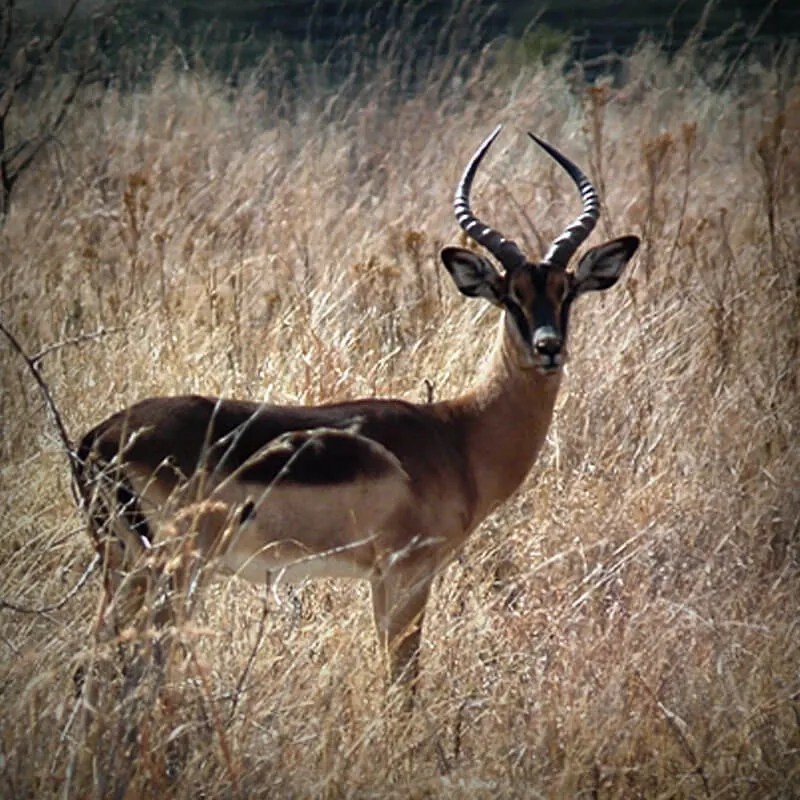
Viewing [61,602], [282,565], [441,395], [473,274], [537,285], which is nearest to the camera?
[61,602]

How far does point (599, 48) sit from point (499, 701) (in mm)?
12892

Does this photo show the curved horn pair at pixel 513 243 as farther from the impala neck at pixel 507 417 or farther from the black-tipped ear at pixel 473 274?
the impala neck at pixel 507 417

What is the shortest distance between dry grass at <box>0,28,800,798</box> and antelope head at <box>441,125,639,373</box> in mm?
690

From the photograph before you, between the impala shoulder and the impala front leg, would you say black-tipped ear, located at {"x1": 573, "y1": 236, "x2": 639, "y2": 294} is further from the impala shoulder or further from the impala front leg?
the impala front leg

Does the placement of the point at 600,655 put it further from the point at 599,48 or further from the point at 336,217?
the point at 599,48

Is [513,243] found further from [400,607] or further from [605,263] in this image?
[400,607]

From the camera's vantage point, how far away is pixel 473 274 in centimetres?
572

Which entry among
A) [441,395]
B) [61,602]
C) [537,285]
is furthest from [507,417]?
[61,602]

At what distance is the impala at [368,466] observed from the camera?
4.68 m

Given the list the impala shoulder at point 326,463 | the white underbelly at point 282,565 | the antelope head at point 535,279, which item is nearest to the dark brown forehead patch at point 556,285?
the antelope head at point 535,279

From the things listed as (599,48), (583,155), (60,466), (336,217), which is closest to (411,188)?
(336,217)

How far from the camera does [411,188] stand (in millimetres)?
10352

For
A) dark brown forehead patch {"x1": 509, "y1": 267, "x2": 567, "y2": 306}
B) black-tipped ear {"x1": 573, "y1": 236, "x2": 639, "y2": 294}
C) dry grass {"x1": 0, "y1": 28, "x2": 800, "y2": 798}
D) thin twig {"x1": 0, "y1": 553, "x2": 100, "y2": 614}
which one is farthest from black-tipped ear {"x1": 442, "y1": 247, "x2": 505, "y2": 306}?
thin twig {"x1": 0, "y1": 553, "x2": 100, "y2": 614}

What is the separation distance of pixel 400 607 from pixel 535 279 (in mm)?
1177
